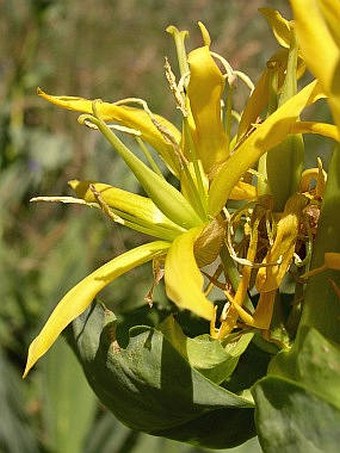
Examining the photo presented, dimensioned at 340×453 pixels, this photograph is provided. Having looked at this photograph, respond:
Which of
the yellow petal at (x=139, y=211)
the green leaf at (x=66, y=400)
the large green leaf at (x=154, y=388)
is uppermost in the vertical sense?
the yellow petal at (x=139, y=211)

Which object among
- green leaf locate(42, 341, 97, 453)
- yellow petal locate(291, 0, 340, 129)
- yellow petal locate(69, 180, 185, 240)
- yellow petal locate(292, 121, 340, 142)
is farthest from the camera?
green leaf locate(42, 341, 97, 453)

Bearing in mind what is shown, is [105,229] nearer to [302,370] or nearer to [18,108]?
[18,108]

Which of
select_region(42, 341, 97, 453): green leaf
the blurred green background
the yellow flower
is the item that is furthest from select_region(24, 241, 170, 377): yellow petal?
select_region(42, 341, 97, 453): green leaf

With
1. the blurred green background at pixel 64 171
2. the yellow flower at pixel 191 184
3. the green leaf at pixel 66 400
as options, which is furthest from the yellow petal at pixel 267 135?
the green leaf at pixel 66 400

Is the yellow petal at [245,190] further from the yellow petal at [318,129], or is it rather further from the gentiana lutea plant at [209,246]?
the yellow petal at [318,129]

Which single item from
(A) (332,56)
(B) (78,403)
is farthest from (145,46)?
(A) (332,56)

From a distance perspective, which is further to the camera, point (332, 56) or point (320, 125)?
point (320, 125)

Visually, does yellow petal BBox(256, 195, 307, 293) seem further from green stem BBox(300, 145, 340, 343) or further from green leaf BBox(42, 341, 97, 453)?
green leaf BBox(42, 341, 97, 453)
